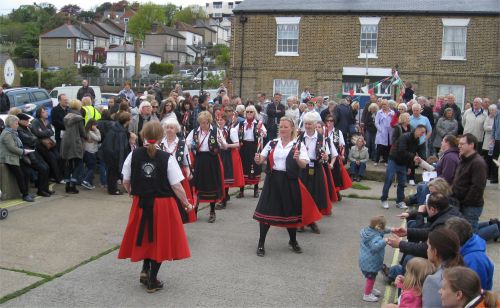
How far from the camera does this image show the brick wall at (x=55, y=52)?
76250 mm

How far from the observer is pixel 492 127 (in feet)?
44.1

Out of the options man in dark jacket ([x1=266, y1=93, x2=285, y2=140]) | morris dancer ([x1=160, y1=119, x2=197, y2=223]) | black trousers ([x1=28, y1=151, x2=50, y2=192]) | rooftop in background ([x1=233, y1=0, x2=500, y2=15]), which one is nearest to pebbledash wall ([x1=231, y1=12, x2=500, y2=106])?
rooftop in background ([x1=233, y1=0, x2=500, y2=15])

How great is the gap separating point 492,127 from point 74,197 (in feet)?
31.8

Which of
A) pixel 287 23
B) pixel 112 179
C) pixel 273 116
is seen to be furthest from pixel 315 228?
pixel 287 23

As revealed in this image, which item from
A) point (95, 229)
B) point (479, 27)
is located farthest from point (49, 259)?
point (479, 27)

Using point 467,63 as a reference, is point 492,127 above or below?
below

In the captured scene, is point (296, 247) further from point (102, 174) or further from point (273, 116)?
point (273, 116)

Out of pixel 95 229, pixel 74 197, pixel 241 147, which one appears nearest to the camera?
pixel 95 229

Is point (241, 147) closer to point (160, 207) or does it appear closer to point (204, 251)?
point (204, 251)

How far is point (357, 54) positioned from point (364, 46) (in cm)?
48

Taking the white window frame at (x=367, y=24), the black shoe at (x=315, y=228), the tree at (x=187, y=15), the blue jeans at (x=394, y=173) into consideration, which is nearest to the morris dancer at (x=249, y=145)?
the blue jeans at (x=394, y=173)

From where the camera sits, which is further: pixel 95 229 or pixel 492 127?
pixel 492 127

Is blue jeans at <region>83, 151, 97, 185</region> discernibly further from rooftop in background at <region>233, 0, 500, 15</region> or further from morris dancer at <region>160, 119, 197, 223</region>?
rooftop in background at <region>233, 0, 500, 15</region>

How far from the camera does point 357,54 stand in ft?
85.9
